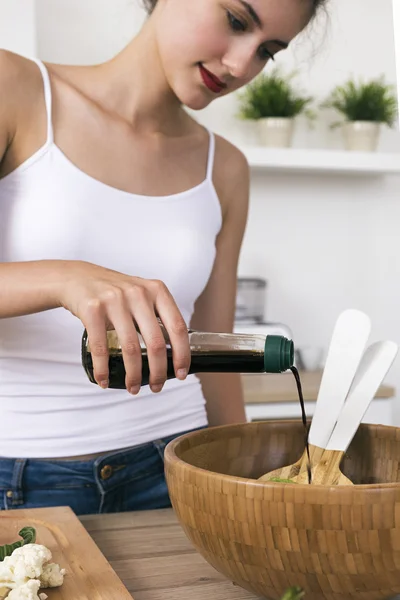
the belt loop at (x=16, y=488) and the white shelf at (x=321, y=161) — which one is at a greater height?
the white shelf at (x=321, y=161)

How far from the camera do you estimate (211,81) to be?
3.58ft

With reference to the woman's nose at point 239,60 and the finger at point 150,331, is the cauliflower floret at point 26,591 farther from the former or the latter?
the woman's nose at point 239,60

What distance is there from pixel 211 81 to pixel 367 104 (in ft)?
6.27

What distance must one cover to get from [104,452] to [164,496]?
0.12 meters

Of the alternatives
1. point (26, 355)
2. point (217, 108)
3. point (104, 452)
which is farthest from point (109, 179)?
point (217, 108)

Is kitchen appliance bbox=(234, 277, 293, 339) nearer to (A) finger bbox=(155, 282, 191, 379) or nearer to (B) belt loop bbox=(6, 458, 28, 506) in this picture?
(B) belt loop bbox=(6, 458, 28, 506)

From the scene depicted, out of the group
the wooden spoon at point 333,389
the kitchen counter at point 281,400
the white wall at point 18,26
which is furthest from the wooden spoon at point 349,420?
the white wall at point 18,26

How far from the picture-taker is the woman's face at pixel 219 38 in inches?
39.9

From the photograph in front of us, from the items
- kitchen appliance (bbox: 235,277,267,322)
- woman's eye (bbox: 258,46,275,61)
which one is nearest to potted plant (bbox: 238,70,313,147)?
kitchen appliance (bbox: 235,277,267,322)

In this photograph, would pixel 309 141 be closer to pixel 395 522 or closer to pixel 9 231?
pixel 9 231

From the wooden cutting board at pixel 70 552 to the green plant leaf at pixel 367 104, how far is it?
7.68 feet

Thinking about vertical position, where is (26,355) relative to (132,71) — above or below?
below

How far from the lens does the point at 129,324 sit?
0.65 m

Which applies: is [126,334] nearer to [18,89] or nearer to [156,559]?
[156,559]
